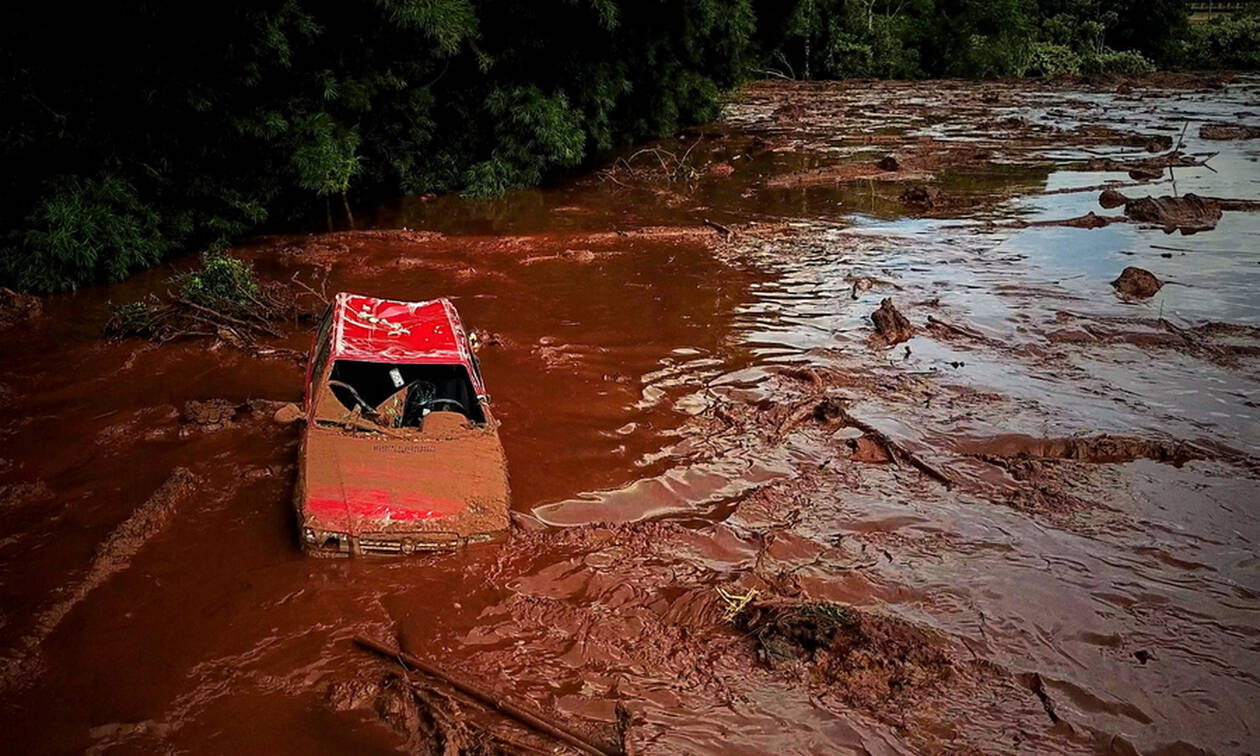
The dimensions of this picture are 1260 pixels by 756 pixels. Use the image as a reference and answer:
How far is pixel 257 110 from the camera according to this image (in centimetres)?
1375

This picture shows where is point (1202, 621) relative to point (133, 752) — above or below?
below

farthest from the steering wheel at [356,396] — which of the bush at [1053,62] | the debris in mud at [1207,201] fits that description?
the bush at [1053,62]

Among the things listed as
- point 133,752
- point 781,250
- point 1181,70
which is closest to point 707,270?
point 781,250

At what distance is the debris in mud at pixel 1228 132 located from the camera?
24.0m

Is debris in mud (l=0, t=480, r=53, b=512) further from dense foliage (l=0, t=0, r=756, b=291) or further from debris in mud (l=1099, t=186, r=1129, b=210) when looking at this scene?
debris in mud (l=1099, t=186, r=1129, b=210)

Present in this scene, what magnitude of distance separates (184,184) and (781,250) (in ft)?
31.8

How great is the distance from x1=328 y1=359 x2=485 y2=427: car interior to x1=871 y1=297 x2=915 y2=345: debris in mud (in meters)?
5.51

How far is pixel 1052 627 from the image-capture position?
569 centimetres

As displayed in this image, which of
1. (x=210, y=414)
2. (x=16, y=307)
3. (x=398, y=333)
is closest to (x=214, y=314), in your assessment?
(x=210, y=414)

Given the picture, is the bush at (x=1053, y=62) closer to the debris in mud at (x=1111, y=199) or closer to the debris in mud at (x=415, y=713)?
the debris in mud at (x=1111, y=199)

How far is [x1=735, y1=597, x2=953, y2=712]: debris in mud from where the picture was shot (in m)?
5.14

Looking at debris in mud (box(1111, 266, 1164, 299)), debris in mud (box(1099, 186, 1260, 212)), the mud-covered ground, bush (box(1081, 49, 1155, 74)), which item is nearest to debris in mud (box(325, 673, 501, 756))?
the mud-covered ground

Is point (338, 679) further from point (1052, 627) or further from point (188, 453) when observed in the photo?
point (1052, 627)

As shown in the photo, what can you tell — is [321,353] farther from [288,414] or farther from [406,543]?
[406,543]
